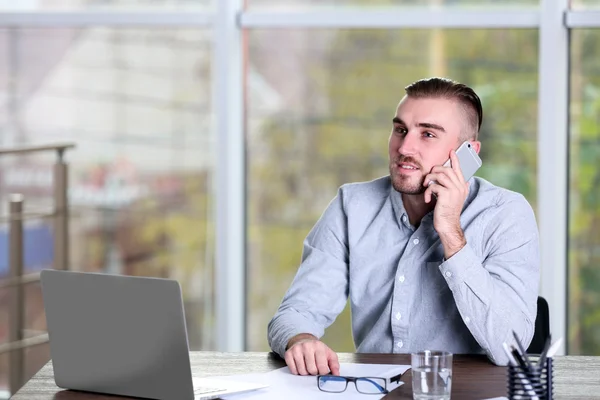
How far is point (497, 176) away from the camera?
3740 millimetres

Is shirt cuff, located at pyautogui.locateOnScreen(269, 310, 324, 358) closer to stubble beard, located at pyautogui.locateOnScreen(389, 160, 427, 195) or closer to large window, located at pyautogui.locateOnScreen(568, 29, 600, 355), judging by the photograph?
stubble beard, located at pyautogui.locateOnScreen(389, 160, 427, 195)

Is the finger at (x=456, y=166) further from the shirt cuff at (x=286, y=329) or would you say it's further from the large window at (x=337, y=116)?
the large window at (x=337, y=116)

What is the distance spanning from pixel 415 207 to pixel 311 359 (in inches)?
24.0

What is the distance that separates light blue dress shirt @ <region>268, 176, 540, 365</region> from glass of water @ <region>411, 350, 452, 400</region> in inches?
13.2

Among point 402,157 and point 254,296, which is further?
point 254,296

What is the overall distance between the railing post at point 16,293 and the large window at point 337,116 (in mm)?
955

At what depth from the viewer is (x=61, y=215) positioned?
12.8 ft

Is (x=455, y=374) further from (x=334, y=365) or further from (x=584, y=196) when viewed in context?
(x=584, y=196)

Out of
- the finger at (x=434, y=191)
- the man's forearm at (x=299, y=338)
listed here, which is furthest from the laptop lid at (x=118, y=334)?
the finger at (x=434, y=191)

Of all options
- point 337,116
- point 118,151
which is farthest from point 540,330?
point 118,151

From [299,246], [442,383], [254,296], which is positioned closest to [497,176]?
[299,246]

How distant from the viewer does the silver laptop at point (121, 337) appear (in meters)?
1.66

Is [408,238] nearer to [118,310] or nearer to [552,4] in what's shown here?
[118,310]

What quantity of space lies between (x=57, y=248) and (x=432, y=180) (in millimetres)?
2187
